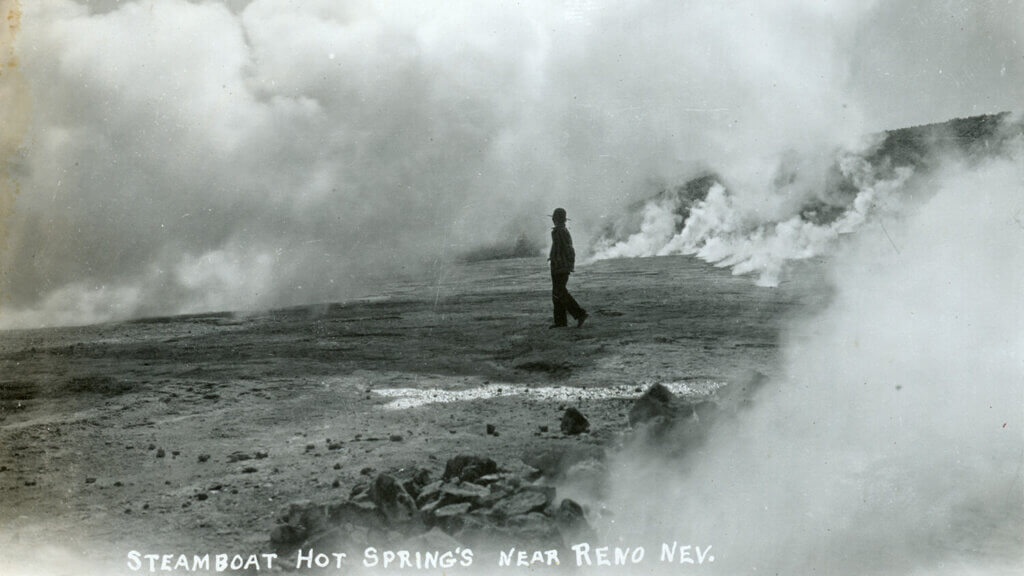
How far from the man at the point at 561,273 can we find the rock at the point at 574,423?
429 centimetres

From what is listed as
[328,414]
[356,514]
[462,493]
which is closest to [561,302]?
[328,414]

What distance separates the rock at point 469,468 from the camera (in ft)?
12.9

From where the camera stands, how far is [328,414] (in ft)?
19.3

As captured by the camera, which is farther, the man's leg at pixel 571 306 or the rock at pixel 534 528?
the man's leg at pixel 571 306

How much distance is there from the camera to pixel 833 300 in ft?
27.9

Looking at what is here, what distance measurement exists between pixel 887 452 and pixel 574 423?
221 centimetres

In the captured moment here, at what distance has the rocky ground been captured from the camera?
3738 mm

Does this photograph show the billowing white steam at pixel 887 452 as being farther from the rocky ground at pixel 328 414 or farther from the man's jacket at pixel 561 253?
the man's jacket at pixel 561 253

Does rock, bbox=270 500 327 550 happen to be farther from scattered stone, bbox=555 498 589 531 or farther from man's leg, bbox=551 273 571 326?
man's leg, bbox=551 273 571 326

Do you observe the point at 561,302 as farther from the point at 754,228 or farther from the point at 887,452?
the point at 754,228

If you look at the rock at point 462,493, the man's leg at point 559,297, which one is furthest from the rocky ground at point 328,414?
the man's leg at point 559,297

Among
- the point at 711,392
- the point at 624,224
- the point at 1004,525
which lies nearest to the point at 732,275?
the point at 711,392

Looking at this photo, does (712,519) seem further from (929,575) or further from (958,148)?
(958,148)

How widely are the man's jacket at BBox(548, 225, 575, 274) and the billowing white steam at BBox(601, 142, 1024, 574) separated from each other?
3.74 meters
